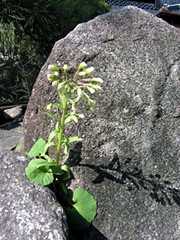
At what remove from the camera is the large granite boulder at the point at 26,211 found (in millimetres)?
1462

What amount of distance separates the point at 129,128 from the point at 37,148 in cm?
42

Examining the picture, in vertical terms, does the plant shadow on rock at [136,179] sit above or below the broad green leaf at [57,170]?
below

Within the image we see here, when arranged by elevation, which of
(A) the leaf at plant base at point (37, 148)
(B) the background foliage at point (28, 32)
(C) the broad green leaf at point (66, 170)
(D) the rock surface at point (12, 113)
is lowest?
(D) the rock surface at point (12, 113)

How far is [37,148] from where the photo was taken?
186 centimetres

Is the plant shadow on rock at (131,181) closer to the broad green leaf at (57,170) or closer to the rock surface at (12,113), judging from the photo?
the broad green leaf at (57,170)

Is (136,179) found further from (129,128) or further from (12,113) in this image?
(12,113)

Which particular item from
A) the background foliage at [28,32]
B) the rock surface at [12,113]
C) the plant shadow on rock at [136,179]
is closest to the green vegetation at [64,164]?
the plant shadow on rock at [136,179]

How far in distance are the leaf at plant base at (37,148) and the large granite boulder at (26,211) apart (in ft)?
0.52

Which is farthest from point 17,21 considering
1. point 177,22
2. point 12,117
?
point 177,22

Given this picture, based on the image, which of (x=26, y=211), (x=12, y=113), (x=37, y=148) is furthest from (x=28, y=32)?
(x=26, y=211)

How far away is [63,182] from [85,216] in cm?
19

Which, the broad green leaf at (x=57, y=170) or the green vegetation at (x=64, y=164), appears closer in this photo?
the green vegetation at (x=64, y=164)

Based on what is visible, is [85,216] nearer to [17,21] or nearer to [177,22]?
[17,21]

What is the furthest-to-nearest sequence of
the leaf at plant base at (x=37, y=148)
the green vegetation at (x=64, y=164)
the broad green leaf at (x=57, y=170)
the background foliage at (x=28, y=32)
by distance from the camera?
the background foliage at (x=28, y=32), the leaf at plant base at (x=37, y=148), the broad green leaf at (x=57, y=170), the green vegetation at (x=64, y=164)
